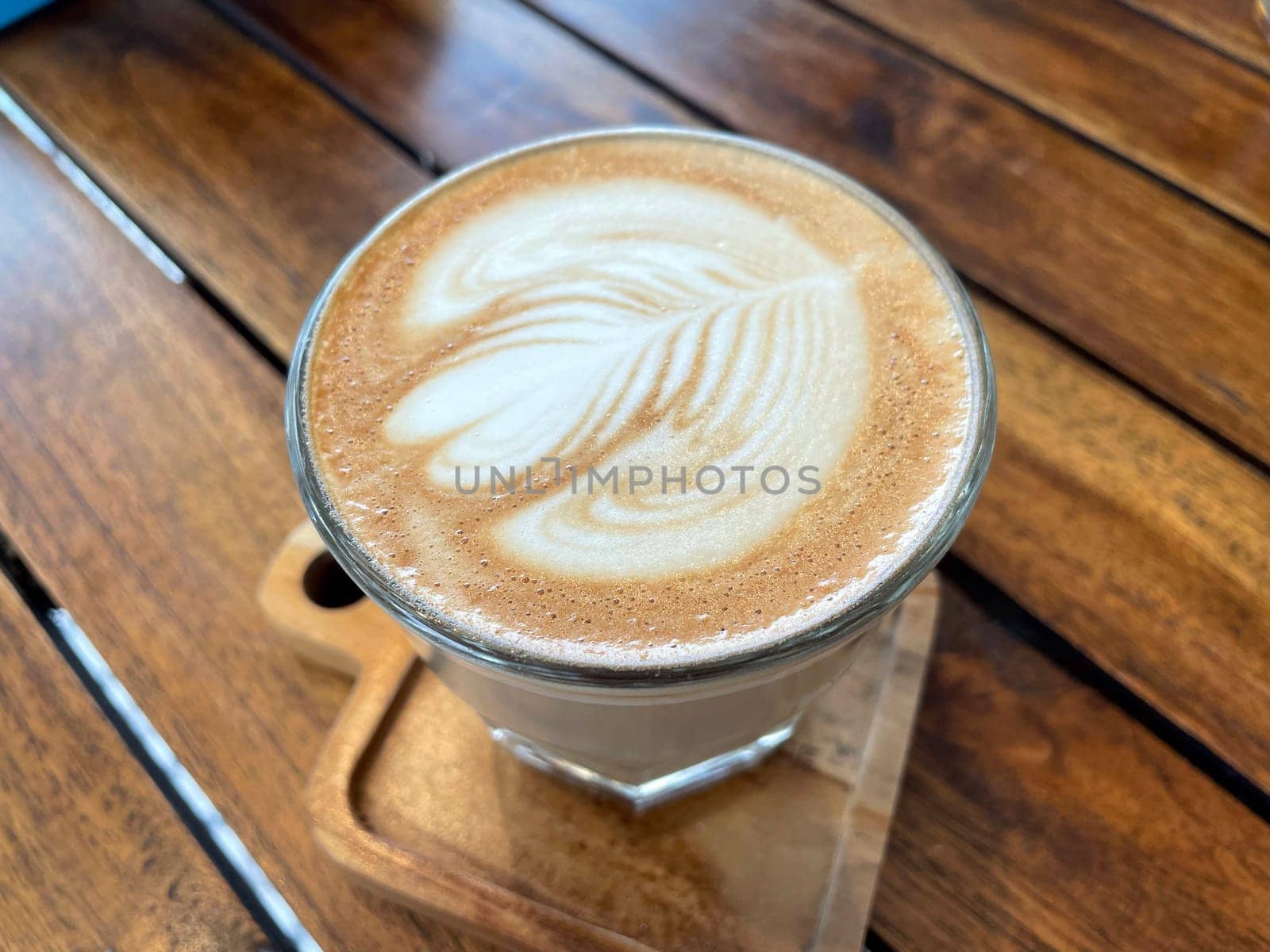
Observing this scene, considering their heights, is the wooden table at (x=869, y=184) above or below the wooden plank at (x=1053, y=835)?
above

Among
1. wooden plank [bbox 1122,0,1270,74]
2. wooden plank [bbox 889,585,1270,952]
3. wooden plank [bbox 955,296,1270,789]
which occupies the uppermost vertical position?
wooden plank [bbox 1122,0,1270,74]

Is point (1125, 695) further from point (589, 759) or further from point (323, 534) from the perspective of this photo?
point (323, 534)

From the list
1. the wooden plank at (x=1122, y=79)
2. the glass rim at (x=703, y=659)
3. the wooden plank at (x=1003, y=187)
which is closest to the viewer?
the glass rim at (x=703, y=659)

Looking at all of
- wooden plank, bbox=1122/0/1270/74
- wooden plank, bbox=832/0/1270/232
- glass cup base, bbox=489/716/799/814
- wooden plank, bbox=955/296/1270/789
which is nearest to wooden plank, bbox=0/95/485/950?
glass cup base, bbox=489/716/799/814

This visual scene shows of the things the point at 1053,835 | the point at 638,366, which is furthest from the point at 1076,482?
the point at 638,366

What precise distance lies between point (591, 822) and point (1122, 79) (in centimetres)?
93

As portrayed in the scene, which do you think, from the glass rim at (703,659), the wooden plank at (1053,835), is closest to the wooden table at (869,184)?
the wooden plank at (1053,835)

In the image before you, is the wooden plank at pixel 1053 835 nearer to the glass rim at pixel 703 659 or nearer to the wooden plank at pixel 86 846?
the glass rim at pixel 703 659

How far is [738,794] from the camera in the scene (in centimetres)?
67

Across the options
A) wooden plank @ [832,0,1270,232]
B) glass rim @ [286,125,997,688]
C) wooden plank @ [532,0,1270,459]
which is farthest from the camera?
wooden plank @ [832,0,1270,232]

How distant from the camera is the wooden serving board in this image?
0.61m

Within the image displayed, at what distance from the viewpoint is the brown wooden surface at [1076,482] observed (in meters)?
0.70

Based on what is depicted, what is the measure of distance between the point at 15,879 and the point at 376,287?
46cm

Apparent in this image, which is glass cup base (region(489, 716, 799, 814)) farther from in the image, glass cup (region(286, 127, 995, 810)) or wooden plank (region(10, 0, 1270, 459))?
wooden plank (region(10, 0, 1270, 459))
